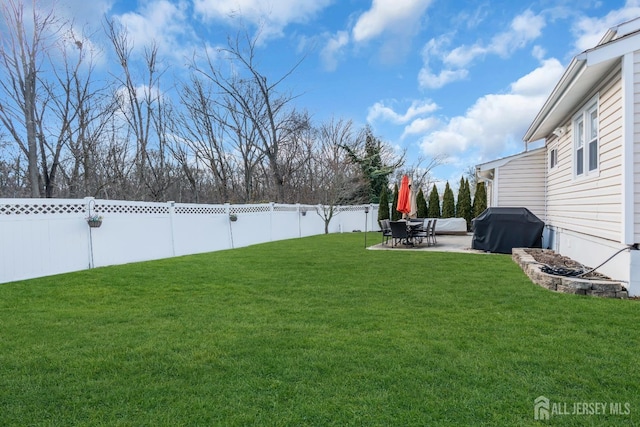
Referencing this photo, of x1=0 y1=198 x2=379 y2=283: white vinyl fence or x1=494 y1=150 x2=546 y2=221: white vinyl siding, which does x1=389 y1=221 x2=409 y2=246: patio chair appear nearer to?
x1=494 y1=150 x2=546 y2=221: white vinyl siding

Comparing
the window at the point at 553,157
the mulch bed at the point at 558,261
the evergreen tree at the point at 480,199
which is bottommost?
the mulch bed at the point at 558,261

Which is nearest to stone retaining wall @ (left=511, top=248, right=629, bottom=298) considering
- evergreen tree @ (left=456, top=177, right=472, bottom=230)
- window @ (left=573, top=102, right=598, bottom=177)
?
window @ (left=573, top=102, right=598, bottom=177)

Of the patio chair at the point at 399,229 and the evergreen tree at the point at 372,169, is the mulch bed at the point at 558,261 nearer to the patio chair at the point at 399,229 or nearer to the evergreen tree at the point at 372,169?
the patio chair at the point at 399,229

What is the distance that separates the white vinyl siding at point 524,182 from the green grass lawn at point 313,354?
6192 mm

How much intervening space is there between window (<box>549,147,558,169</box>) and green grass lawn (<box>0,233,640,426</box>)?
5.13 metres

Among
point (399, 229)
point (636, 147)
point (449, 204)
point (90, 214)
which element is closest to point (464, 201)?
point (449, 204)

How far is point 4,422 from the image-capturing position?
1984 millimetres

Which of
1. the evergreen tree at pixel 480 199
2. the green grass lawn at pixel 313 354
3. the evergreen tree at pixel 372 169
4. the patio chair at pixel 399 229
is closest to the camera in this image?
the green grass lawn at pixel 313 354

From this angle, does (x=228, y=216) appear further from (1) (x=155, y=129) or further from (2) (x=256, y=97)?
(2) (x=256, y=97)

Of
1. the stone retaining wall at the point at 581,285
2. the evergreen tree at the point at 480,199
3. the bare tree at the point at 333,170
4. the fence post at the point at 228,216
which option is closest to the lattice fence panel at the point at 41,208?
the fence post at the point at 228,216

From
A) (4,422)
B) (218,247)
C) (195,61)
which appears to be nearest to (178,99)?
(195,61)

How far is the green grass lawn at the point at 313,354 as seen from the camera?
2086 mm

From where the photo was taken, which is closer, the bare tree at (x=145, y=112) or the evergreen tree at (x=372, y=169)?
the bare tree at (x=145, y=112)

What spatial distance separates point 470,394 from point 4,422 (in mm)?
2622
